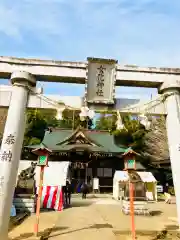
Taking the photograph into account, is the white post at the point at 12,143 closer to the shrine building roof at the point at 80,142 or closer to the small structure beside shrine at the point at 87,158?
the shrine building roof at the point at 80,142

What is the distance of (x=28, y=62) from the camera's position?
6.80 meters

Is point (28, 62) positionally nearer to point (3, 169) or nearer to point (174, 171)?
point (3, 169)

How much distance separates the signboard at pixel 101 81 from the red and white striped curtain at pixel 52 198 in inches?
294

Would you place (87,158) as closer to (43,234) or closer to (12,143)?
(43,234)

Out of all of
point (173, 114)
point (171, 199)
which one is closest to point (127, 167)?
point (173, 114)

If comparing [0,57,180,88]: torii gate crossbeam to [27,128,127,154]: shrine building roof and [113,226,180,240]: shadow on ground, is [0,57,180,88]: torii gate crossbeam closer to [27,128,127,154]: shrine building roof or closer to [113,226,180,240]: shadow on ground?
[113,226,180,240]: shadow on ground

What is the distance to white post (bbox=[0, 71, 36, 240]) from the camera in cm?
573

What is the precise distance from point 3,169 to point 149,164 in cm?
2221

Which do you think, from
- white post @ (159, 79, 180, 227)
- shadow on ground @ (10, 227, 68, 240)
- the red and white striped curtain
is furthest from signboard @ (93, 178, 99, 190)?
white post @ (159, 79, 180, 227)

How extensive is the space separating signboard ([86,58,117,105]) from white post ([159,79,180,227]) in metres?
1.65

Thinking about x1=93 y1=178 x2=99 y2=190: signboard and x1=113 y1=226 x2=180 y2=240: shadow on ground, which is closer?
x1=113 y1=226 x2=180 y2=240: shadow on ground

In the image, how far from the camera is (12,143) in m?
6.13

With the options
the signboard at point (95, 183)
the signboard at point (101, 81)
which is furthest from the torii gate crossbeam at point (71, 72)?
the signboard at point (95, 183)

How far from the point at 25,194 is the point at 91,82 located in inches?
299
